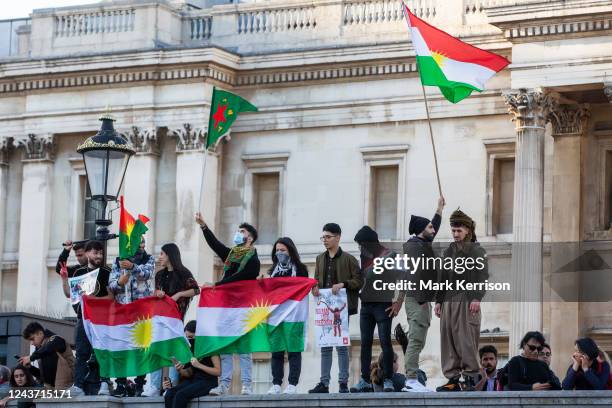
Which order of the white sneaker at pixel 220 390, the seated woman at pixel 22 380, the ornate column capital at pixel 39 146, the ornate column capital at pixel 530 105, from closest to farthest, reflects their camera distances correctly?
the white sneaker at pixel 220 390 → the seated woman at pixel 22 380 → the ornate column capital at pixel 530 105 → the ornate column capital at pixel 39 146

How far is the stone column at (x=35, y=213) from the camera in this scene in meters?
49.7

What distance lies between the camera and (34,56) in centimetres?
5003

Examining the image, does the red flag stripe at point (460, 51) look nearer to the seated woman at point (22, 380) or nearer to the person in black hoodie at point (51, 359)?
the person in black hoodie at point (51, 359)

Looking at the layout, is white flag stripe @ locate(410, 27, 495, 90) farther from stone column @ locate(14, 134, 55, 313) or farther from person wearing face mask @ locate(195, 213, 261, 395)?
stone column @ locate(14, 134, 55, 313)

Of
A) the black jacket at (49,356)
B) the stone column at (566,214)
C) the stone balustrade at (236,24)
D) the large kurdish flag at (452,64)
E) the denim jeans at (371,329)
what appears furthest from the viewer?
the stone balustrade at (236,24)

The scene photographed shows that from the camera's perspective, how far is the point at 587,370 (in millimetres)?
26359

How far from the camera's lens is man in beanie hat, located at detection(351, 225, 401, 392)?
28.9 meters

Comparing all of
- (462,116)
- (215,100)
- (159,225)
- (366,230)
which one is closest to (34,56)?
(159,225)

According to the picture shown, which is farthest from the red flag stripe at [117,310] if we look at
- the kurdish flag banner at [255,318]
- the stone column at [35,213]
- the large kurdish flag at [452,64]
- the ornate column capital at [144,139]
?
the stone column at [35,213]

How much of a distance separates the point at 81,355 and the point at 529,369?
6.64m

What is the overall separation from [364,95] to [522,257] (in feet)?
22.0

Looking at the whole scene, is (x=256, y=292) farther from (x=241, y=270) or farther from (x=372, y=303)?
(x=372, y=303)

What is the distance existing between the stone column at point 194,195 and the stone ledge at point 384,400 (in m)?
17.4

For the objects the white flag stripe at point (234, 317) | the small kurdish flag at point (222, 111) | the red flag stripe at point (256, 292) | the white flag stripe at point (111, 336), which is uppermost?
the small kurdish flag at point (222, 111)
